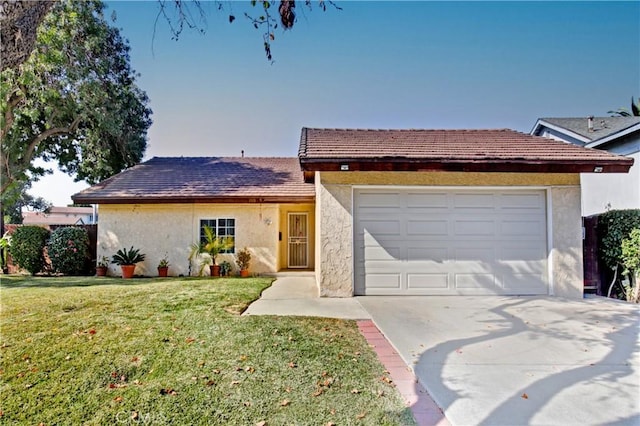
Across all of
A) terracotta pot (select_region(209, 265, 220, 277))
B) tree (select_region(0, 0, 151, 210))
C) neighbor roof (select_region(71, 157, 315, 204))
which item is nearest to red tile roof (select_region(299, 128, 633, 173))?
neighbor roof (select_region(71, 157, 315, 204))

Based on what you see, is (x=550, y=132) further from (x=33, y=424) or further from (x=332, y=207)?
(x=33, y=424)

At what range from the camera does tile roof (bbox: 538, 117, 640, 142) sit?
14648 millimetres

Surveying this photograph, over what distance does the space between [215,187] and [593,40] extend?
1319cm

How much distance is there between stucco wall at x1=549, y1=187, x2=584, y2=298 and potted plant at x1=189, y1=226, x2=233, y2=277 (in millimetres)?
9921

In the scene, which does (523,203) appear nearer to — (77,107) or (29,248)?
(29,248)

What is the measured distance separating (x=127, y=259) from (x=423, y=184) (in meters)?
10.5

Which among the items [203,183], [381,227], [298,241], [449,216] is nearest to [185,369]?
[381,227]

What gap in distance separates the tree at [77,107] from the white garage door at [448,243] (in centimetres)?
1123

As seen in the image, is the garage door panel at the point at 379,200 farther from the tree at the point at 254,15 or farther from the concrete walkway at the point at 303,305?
the tree at the point at 254,15

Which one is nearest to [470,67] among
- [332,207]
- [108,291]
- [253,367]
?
[332,207]

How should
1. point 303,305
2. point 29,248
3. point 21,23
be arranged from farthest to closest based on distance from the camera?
point 29,248 < point 303,305 < point 21,23

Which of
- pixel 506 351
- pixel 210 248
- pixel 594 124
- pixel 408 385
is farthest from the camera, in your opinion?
pixel 594 124

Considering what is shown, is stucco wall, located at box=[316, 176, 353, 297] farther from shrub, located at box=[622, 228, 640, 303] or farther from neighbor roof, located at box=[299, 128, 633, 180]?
shrub, located at box=[622, 228, 640, 303]

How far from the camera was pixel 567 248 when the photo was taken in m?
8.70
